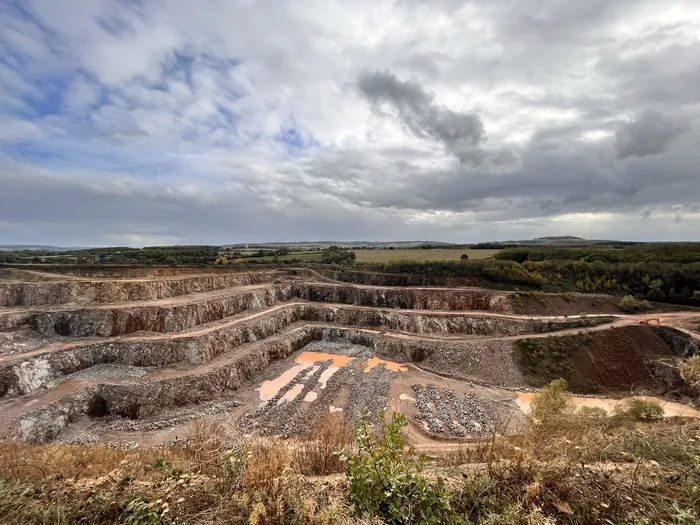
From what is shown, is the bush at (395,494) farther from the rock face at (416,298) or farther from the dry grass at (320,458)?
the rock face at (416,298)

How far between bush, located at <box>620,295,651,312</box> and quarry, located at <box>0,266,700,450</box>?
143 centimetres

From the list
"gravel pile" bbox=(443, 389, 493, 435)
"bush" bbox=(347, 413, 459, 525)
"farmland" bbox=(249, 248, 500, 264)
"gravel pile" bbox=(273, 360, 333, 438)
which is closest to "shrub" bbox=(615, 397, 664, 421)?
"gravel pile" bbox=(443, 389, 493, 435)

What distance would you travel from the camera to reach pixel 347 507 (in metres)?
4.18

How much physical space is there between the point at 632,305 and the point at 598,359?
57.2ft

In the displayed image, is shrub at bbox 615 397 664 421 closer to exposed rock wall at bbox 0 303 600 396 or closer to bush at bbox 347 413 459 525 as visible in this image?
exposed rock wall at bbox 0 303 600 396

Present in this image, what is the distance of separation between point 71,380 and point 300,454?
3041 centimetres

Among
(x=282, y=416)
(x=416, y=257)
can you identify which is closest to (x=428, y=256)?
(x=416, y=257)

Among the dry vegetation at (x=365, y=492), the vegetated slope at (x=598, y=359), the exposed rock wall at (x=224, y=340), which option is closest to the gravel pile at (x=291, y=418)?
the exposed rock wall at (x=224, y=340)

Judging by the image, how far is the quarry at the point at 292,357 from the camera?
24.0 metres

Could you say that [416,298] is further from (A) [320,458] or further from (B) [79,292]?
(B) [79,292]

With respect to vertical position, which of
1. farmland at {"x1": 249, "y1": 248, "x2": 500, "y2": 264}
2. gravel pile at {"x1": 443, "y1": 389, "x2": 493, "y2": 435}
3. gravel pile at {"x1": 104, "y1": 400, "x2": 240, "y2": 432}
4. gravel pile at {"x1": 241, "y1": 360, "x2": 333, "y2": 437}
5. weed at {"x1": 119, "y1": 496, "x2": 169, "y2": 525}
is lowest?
gravel pile at {"x1": 443, "y1": 389, "x2": 493, "y2": 435}

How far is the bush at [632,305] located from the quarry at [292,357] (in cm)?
143

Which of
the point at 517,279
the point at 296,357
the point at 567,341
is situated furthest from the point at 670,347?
the point at 296,357

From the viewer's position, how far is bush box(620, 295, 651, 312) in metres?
43.5
